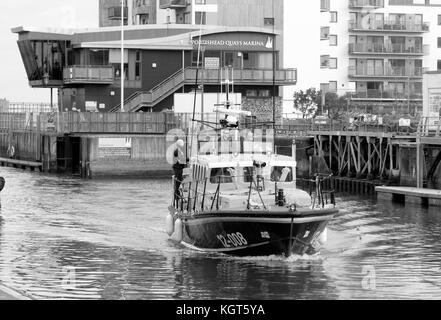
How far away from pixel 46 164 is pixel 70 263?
1542 inches

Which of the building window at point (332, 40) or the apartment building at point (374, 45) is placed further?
the building window at point (332, 40)

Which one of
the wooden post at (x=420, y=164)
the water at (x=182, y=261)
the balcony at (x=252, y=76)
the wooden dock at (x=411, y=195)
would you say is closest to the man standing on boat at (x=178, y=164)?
the water at (x=182, y=261)

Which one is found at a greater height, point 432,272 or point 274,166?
point 274,166

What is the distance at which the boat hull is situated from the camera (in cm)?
2889

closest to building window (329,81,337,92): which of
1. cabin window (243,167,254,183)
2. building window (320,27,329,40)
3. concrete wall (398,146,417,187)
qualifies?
building window (320,27,329,40)

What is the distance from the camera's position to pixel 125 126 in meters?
66.7

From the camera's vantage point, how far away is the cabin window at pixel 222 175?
1254 inches

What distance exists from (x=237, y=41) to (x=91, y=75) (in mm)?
11301

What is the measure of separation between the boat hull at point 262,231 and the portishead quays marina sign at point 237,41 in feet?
168

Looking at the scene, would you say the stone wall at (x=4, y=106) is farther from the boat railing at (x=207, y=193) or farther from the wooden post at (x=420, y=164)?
the boat railing at (x=207, y=193)
